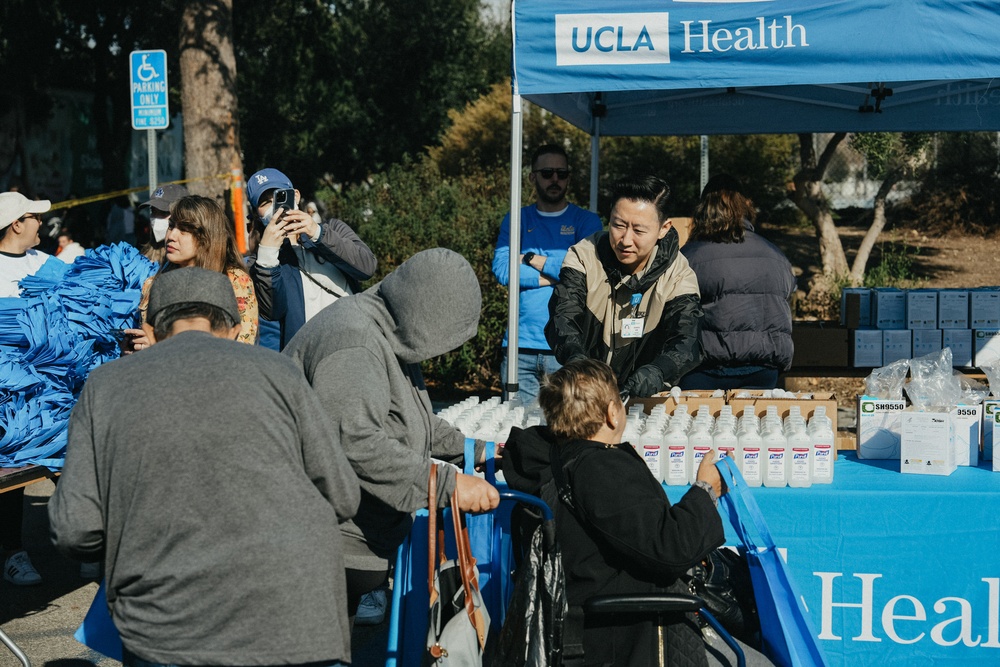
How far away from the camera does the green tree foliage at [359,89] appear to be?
70.2ft

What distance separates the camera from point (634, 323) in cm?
420

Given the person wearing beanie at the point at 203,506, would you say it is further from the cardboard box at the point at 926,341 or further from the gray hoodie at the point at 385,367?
the cardboard box at the point at 926,341

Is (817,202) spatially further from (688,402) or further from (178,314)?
(178,314)

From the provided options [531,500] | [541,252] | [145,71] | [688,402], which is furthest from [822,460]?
[145,71]

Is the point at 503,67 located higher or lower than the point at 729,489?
higher

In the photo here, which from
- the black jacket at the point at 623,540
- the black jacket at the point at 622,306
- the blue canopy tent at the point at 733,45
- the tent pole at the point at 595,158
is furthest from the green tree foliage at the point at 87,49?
the black jacket at the point at 623,540

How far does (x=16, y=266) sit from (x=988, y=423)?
4354mm

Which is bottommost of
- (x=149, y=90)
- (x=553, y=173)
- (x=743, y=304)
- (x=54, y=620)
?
(x=54, y=620)

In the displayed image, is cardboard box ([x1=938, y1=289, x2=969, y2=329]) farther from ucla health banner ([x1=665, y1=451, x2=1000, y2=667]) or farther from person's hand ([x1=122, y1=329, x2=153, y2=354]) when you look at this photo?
person's hand ([x1=122, y1=329, x2=153, y2=354])

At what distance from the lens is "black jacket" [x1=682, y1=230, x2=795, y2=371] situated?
187 inches

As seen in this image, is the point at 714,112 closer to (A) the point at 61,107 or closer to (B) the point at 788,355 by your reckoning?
(B) the point at 788,355

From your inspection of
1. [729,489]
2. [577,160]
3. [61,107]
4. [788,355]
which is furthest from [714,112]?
[61,107]

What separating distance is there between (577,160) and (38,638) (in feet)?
50.2

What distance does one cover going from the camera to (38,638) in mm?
4426
